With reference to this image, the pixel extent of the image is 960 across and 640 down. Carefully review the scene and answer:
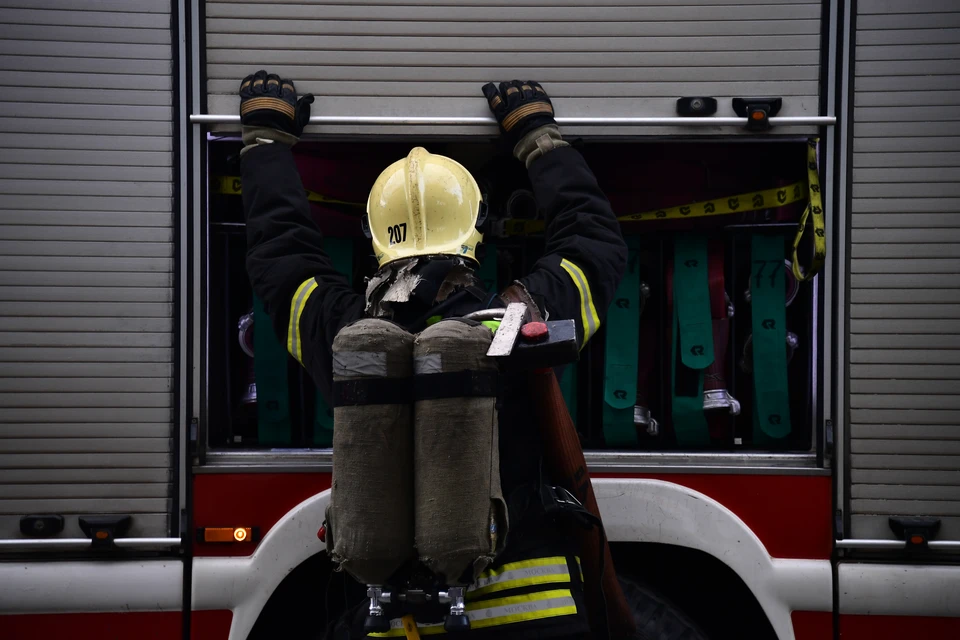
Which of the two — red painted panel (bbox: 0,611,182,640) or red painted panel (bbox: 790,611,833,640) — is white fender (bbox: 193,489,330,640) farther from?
red painted panel (bbox: 790,611,833,640)

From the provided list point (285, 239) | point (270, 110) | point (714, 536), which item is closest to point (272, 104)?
point (270, 110)

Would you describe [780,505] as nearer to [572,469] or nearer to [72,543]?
[572,469]

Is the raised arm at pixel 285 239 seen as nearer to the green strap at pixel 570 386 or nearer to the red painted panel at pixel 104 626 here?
the green strap at pixel 570 386

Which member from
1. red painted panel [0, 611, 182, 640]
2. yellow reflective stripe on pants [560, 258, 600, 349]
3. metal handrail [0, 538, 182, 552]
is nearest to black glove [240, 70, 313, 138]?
yellow reflective stripe on pants [560, 258, 600, 349]

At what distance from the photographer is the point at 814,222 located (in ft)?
8.27

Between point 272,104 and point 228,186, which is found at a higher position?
point 272,104

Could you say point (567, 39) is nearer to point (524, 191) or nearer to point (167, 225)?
point (524, 191)

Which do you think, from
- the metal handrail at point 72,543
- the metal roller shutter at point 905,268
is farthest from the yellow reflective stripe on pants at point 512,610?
the metal roller shutter at point 905,268

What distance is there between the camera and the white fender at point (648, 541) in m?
2.48

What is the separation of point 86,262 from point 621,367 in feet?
6.15

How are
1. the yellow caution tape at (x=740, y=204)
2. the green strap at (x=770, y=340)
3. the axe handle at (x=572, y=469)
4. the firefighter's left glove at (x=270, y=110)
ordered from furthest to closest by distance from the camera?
the green strap at (x=770, y=340) → the yellow caution tape at (x=740, y=204) → the firefighter's left glove at (x=270, y=110) → the axe handle at (x=572, y=469)

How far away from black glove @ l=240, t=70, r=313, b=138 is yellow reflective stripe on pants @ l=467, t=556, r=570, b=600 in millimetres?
1516

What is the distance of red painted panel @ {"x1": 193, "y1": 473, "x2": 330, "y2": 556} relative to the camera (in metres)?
2.53

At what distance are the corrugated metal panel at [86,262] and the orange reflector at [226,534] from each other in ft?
0.55
